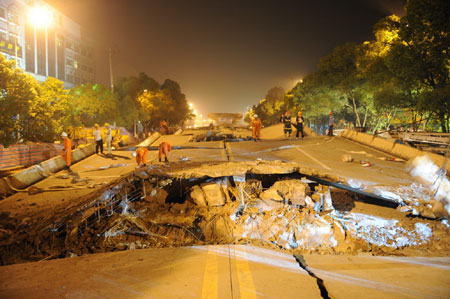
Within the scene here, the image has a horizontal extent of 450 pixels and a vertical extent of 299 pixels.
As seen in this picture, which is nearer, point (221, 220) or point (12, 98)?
point (221, 220)

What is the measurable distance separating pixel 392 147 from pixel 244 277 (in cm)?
964

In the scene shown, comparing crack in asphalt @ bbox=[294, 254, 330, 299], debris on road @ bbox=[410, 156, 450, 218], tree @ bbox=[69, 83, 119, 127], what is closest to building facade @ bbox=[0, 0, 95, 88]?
tree @ bbox=[69, 83, 119, 127]

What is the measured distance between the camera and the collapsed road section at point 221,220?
5336 mm

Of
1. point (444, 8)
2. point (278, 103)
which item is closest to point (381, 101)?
point (444, 8)

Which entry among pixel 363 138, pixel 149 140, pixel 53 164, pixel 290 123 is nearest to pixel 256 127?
pixel 290 123

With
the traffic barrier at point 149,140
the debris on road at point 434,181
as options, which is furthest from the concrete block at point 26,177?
the debris on road at point 434,181

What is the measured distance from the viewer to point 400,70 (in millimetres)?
12398

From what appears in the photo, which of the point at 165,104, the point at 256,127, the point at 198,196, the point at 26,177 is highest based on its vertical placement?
the point at 165,104

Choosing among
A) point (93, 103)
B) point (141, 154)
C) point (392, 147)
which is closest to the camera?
point (141, 154)

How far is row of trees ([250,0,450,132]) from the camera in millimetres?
10734

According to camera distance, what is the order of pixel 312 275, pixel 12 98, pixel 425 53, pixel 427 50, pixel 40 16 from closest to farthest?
pixel 312 275 < pixel 427 50 < pixel 425 53 < pixel 12 98 < pixel 40 16

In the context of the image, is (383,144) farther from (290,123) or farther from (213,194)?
(213,194)

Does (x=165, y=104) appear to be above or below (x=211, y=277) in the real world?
above

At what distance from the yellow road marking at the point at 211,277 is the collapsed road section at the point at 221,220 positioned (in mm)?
957
